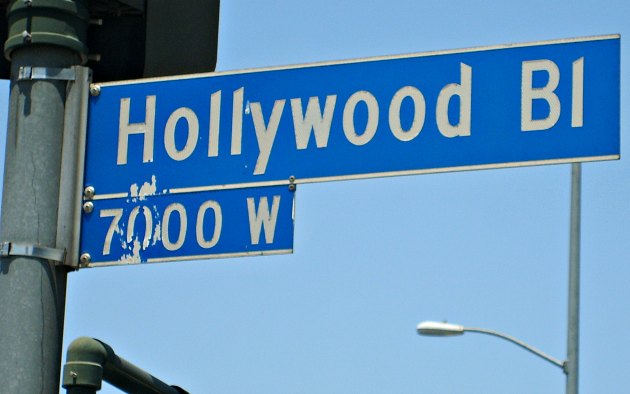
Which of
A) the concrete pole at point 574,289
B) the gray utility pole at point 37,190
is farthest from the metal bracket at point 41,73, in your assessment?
the concrete pole at point 574,289

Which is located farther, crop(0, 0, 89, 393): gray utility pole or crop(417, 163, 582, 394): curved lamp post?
crop(417, 163, 582, 394): curved lamp post

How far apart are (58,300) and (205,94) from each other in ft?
2.53

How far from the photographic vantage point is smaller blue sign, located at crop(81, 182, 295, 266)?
461 centimetres

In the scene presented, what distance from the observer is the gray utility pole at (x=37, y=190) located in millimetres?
4562

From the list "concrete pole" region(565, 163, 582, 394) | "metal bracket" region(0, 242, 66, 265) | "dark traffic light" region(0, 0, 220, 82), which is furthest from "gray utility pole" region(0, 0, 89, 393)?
"concrete pole" region(565, 163, 582, 394)

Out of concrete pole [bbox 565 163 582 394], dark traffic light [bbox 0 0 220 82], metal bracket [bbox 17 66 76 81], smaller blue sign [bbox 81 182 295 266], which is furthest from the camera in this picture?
concrete pole [bbox 565 163 582 394]

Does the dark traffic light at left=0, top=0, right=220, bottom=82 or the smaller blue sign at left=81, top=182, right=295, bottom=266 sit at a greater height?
the dark traffic light at left=0, top=0, right=220, bottom=82

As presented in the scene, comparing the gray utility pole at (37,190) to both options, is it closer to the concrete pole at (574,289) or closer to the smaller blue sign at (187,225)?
the smaller blue sign at (187,225)

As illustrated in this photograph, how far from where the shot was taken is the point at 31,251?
4.63 metres

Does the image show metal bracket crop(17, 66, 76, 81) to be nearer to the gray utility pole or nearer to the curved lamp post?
the gray utility pole

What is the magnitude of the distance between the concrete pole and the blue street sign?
10.7 meters

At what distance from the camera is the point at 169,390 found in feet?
16.3

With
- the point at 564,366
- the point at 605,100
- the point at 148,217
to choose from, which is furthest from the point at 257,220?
the point at 564,366

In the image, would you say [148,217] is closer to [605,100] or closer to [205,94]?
[205,94]
